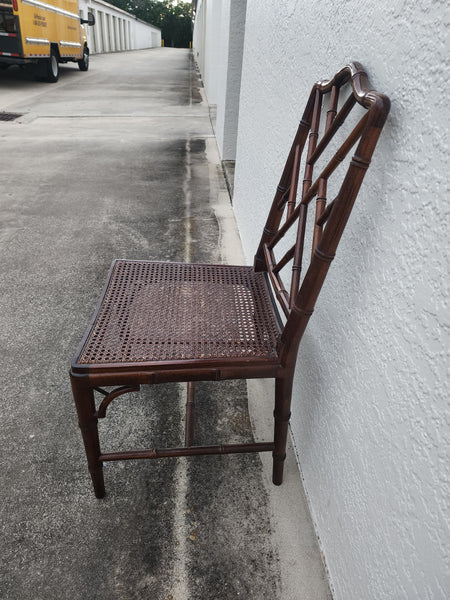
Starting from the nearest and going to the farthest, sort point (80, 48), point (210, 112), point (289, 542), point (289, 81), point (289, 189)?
1. point (289, 542)
2. point (289, 189)
3. point (289, 81)
4. point (210, 112)
5. point (80, 48)

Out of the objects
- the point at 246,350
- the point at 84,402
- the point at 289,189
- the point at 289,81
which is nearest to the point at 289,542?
the point at 246,350

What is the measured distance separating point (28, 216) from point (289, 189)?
2753mm

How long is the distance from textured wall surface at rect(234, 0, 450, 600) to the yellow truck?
9.45 metres

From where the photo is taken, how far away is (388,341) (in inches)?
33.6

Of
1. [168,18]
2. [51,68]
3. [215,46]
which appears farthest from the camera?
[168,18]

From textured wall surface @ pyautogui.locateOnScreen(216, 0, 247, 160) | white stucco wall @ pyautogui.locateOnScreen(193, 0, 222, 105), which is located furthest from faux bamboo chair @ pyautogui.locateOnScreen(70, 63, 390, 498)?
white stucco wall @ pyautogui.locateOnScreen(193, 0, 222, 105)

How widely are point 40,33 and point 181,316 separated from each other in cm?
1082

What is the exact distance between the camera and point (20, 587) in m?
1.17

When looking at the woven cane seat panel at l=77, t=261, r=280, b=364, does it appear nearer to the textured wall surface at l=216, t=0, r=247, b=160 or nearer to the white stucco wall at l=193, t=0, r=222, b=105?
the textured wall surface at l=216, t=0, r=247, b=160

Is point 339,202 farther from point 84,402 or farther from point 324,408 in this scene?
point 84,402

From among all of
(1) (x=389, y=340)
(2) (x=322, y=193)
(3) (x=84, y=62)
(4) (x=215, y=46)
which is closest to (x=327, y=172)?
(2) (x=322, y=193)

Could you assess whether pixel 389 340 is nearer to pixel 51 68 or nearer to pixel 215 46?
pixel 215 46

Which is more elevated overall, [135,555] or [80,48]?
[80,48]

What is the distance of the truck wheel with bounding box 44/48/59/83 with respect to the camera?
10891 millimetres
